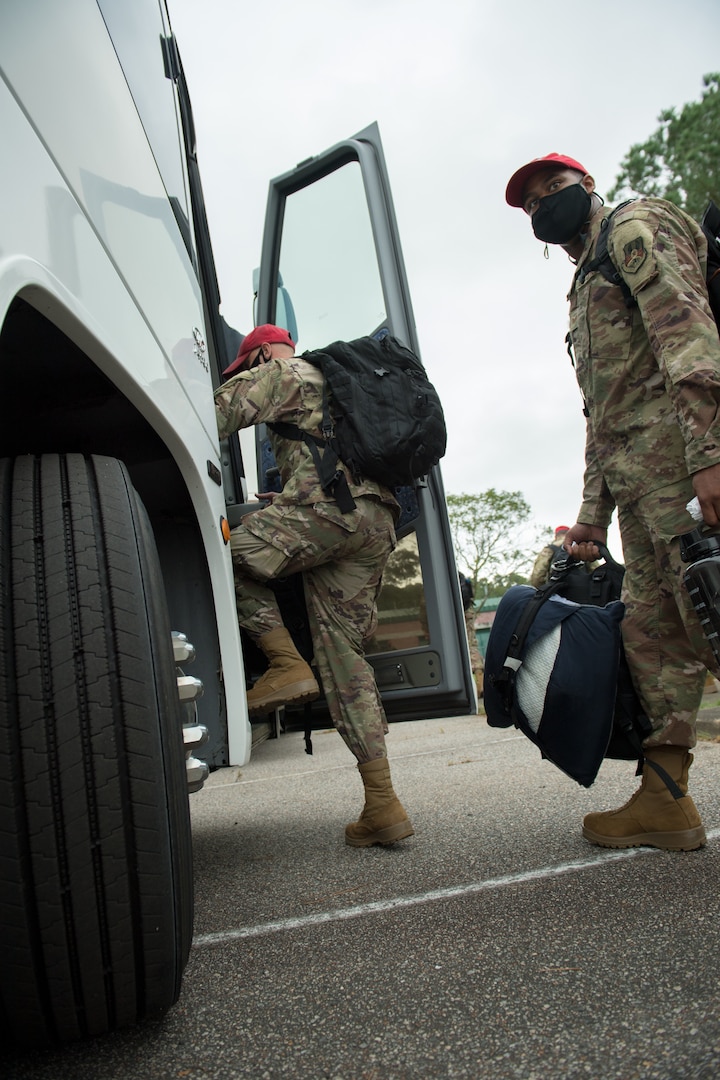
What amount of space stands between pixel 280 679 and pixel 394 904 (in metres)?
0.81

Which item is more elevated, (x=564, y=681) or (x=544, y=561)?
(x=544, y=561)

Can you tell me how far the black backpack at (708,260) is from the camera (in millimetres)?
2027

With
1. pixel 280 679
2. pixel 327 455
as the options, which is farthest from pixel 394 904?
pixel 327 455

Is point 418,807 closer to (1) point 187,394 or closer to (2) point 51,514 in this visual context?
(1) point 187,394

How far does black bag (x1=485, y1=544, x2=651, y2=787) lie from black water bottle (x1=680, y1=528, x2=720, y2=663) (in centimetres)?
30

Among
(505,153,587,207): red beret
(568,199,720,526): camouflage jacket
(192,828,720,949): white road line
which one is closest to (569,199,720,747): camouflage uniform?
(568,199,720,526): camouflage jacket

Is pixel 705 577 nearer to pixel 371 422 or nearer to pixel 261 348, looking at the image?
pixel 371 422

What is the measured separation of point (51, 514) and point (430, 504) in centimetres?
187

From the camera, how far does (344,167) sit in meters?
3.33

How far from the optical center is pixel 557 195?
2238 mm

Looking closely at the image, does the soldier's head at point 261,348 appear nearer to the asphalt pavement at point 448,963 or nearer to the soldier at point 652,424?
the soldier at point 652,424

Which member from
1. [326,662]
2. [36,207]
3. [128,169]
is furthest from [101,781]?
[326,662]

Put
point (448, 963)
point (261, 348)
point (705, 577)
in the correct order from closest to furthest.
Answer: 1. point (448, 963)
2. point (705, 577)
3. point (261, 348)

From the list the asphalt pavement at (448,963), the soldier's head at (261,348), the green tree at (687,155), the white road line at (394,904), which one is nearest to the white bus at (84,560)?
the asphalt pavement at (448,963)
